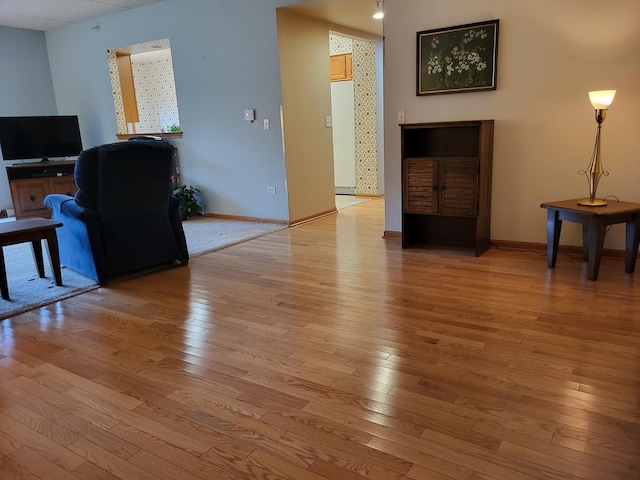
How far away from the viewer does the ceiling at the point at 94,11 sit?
15.7 feet

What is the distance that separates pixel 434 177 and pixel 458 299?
4.33 ft

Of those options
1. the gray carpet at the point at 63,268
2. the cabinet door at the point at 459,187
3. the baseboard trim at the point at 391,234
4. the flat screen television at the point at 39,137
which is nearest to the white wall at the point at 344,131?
the gray carpet at the point at 63,268

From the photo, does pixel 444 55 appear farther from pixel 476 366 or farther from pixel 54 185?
pixel 54 185

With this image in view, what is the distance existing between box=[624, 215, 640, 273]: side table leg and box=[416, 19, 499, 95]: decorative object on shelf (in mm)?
1466

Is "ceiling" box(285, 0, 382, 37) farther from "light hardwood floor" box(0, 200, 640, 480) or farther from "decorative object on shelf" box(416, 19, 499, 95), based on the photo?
"light hardwood floor" box(0, 200, 640, 480)

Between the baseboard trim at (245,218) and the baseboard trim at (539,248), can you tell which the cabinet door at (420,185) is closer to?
the baseboard trim at (539,248)

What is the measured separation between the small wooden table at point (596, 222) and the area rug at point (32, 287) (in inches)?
132

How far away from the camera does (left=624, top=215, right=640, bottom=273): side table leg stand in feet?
10.2

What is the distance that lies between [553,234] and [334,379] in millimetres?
2172

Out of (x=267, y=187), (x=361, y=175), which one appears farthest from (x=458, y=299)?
(x=361, y=175)

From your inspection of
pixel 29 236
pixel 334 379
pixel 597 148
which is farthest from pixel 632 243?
pixel 29 236

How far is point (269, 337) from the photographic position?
2.46 metres

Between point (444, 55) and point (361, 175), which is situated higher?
point (444, 55)

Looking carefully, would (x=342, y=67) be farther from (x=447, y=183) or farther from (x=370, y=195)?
(x=447, y=183)
